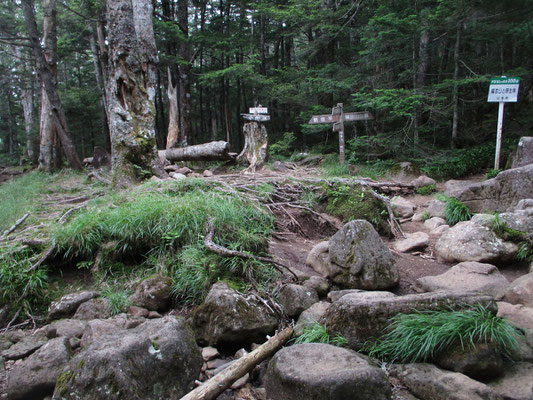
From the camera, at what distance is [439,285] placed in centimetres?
320

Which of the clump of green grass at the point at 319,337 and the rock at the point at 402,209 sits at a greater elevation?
the rock at the point at 402,209

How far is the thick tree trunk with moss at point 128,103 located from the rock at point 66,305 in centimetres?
296

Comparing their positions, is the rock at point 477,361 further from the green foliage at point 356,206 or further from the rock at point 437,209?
the rock at point 437,209

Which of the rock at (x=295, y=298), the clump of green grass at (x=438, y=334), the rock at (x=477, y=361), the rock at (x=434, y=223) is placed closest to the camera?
the rock at (x=477, y=361)

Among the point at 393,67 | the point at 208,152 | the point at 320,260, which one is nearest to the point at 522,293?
the point at 320,260

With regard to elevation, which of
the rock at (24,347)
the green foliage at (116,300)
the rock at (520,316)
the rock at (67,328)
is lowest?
the rock at (24,347)

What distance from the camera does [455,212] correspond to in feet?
17.5

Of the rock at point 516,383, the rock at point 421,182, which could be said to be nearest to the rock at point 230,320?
the rock at point 516,383

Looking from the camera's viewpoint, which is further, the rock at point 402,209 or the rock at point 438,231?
the rock at point 402,209

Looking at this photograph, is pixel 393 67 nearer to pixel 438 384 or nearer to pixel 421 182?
pixel 421 182

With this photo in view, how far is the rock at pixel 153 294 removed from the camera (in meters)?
3.16

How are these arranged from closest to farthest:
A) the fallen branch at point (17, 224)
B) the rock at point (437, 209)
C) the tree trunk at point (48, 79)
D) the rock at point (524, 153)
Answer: the fallen branch at point (17, 224) < the rock at point (437, 209) < the rock at point (524, 153) < the tree trunk at point (48, 79)

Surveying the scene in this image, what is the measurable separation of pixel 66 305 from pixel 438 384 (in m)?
3.26

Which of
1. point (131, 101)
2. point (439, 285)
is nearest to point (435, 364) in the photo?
point (439, 285)
